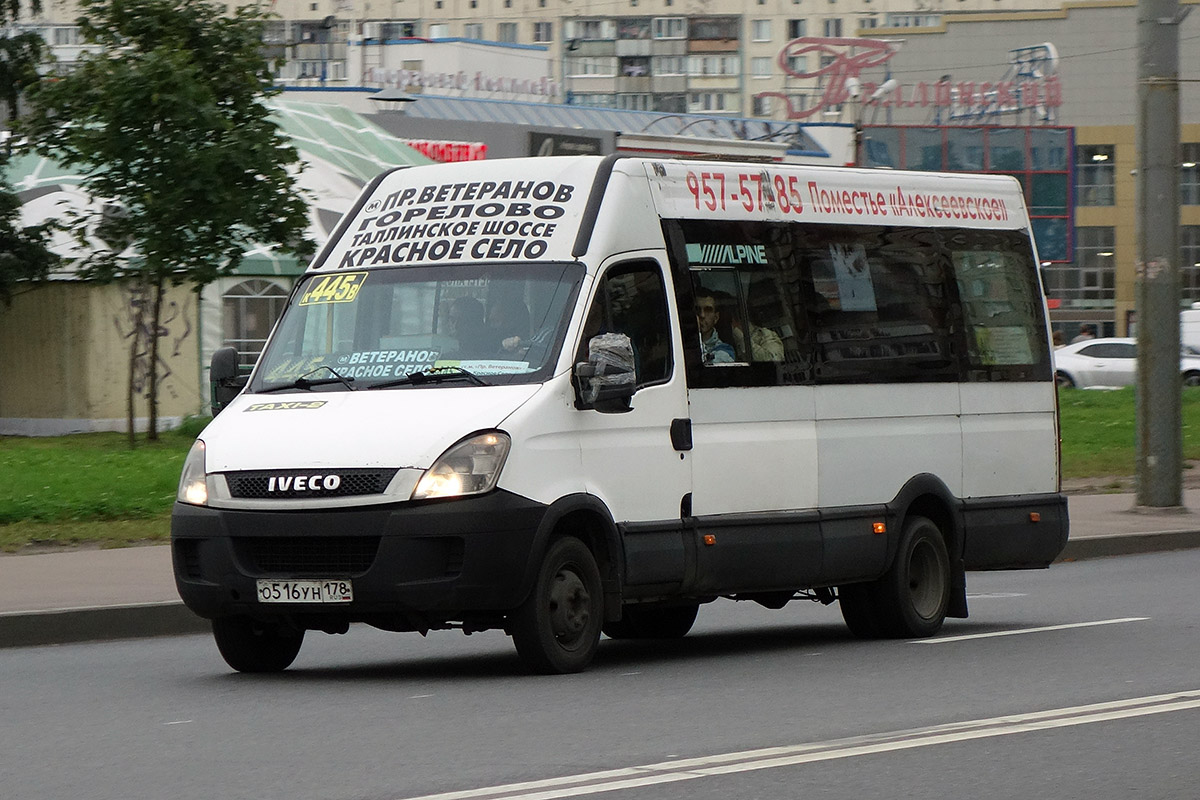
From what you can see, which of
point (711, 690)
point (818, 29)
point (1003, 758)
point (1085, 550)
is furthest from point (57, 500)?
point (818, 29)

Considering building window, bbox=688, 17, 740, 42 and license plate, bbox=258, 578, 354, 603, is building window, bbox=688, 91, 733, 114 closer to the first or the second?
building window, bbox=688, 17, 740, 42

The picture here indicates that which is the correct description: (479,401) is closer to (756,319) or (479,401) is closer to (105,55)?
(756,319)

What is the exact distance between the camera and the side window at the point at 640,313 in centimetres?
991

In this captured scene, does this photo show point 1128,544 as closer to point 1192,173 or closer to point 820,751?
point 820,751

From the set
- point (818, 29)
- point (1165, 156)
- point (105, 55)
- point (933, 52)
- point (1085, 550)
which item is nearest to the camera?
point (1085, 550)

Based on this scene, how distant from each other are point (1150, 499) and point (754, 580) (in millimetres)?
10830

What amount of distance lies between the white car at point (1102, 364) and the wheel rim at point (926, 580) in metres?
37.0

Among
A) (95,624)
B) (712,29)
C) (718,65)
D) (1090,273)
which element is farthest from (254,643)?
(712,29)

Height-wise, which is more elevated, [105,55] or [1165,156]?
[105,55]

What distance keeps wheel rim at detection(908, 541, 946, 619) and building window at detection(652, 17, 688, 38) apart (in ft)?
410

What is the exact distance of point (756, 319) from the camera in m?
10.8

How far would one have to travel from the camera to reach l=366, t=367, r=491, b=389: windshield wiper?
373 inches

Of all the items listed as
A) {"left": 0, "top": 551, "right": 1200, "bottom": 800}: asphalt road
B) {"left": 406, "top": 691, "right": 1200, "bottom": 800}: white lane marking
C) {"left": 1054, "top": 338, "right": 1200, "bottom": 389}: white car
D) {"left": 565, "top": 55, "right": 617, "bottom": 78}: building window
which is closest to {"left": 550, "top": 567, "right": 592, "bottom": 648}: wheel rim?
{"left": 0, "top": 551, "right": 1200, "bottom": 800}: asphalt road

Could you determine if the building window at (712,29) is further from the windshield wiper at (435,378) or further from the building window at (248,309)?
the windshield wiper at (435,378)
